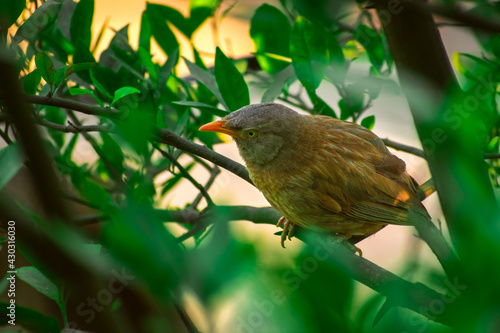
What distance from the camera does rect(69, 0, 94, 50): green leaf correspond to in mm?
2209

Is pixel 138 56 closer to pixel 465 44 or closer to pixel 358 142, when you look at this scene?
pixel 358 142

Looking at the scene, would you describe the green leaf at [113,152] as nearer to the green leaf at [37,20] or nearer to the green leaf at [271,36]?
the green leaf at [37,20]

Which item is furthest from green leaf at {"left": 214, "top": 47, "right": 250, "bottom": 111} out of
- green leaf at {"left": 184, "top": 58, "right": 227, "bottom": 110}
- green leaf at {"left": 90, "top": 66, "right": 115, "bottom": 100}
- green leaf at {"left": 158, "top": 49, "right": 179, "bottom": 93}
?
green leaf at {"left": 90, "top": 66, "right": 115, "bottom": 100}

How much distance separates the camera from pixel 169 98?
2.50m

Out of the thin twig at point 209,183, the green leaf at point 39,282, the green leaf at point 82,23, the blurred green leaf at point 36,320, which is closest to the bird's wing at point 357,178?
the thin twig at point 209,183

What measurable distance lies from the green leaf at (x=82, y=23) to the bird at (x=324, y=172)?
0.78 meters

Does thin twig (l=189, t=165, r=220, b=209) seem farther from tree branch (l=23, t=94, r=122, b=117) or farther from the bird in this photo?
tree branch (l=23, t=94, r=122, b=117)

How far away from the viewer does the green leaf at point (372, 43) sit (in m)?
2.31

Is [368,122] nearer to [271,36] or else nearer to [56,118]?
[271,36]

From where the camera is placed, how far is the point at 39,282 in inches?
59.7

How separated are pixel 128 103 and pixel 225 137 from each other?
700 millimetres

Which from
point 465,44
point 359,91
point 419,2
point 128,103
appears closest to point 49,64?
point 128,103

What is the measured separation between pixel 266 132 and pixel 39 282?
1.34 m

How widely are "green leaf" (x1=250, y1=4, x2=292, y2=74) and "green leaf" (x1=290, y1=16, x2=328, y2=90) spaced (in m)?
0.27
